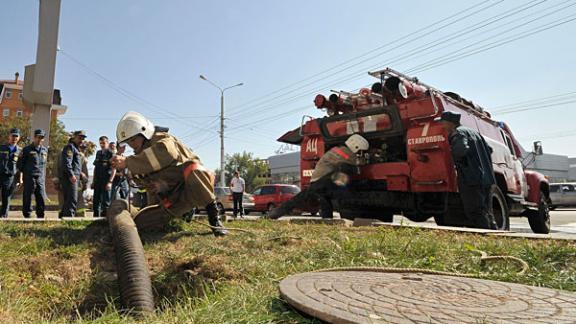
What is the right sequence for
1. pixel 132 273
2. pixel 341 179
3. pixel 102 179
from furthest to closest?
pixel 102 179 → pixel 341 179 → pixel 132 273

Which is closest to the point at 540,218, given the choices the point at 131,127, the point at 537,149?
the point at 537,149

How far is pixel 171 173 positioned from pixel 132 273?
1.70 meters

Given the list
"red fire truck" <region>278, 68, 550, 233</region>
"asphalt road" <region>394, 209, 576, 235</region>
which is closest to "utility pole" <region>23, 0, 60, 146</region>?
"red fire truck" <region>278, 68, 550, 233</region>

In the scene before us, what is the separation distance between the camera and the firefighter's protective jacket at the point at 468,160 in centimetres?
527

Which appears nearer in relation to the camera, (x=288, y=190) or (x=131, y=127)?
(x=131, y=127)

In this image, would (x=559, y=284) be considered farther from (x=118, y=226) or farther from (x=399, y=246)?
(x=118, y=226)

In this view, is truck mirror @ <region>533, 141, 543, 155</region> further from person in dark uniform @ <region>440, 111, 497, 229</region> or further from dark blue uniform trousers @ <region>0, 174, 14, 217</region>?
→ dark blue uniform trousers @ <region>0, 174, 14, 217</region>

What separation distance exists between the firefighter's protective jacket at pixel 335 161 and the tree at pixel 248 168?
2177 inches

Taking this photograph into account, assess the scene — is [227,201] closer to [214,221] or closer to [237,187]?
[237,187]

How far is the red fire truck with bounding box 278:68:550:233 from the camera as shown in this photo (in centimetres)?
582

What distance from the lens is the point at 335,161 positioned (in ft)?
22.0

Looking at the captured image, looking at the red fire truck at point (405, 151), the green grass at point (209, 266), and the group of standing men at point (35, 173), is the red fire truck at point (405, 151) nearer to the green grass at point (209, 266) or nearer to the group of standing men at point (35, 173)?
the green grass at point (209, 266)

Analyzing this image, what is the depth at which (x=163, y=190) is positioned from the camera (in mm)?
4023

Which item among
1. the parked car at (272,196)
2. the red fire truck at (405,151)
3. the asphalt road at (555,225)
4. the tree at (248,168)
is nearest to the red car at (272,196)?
the parked car at (272,196)
